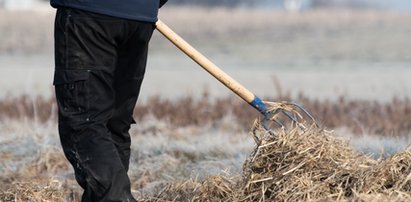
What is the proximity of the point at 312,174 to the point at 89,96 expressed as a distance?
127 centimetres

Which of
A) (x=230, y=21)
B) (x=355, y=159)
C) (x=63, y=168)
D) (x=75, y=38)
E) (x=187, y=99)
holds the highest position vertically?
(x=75, y=38)

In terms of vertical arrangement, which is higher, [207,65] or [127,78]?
[207,65]

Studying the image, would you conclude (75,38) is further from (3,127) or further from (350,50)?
(350,50)

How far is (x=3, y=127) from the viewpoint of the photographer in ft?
34.8

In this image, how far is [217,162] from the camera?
7.43 metres

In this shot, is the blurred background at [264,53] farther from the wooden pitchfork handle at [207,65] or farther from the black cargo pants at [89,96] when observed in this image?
the black cargo pants at [89,96]

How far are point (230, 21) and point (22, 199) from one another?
42839 mm

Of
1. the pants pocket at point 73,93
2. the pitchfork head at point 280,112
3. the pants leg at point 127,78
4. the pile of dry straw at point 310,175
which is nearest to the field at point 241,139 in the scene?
the pile of dry straw at point 310,175

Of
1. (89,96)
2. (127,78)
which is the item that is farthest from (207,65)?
(89,96)

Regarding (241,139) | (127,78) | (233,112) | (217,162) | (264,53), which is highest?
(127,78)

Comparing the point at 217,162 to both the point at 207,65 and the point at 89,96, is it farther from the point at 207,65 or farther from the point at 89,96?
the point at 89,96

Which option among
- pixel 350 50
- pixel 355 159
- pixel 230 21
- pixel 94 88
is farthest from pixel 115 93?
pixel 230 21

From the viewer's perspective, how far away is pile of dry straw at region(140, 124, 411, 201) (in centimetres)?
480

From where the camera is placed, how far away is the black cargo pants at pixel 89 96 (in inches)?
200
